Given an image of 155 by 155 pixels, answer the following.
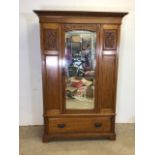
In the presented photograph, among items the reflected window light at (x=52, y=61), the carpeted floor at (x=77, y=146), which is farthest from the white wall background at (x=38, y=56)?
the reflected window light at (x=52, y=61)

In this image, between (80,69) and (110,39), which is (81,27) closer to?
(110,39)

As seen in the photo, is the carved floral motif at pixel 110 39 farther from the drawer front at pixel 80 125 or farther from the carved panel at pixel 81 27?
the drawer front at pixel 80 125

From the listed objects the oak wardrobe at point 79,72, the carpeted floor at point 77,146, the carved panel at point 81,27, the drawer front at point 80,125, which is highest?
the carved panel at point 81,27

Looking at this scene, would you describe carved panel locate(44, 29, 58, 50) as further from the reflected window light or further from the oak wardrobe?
the reflected window light

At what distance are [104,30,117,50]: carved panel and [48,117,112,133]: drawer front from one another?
1026 millimetres

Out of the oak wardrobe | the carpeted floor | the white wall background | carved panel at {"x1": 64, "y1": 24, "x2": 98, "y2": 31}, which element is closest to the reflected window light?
the oak wardrobe

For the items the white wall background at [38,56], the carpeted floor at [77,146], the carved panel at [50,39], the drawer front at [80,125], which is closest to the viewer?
the carpeted floor at [77,146]

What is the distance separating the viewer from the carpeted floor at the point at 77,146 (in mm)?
2680

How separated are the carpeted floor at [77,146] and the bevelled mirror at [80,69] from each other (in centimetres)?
51

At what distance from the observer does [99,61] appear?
9.55 ft

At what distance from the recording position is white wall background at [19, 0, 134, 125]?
11.2ft
